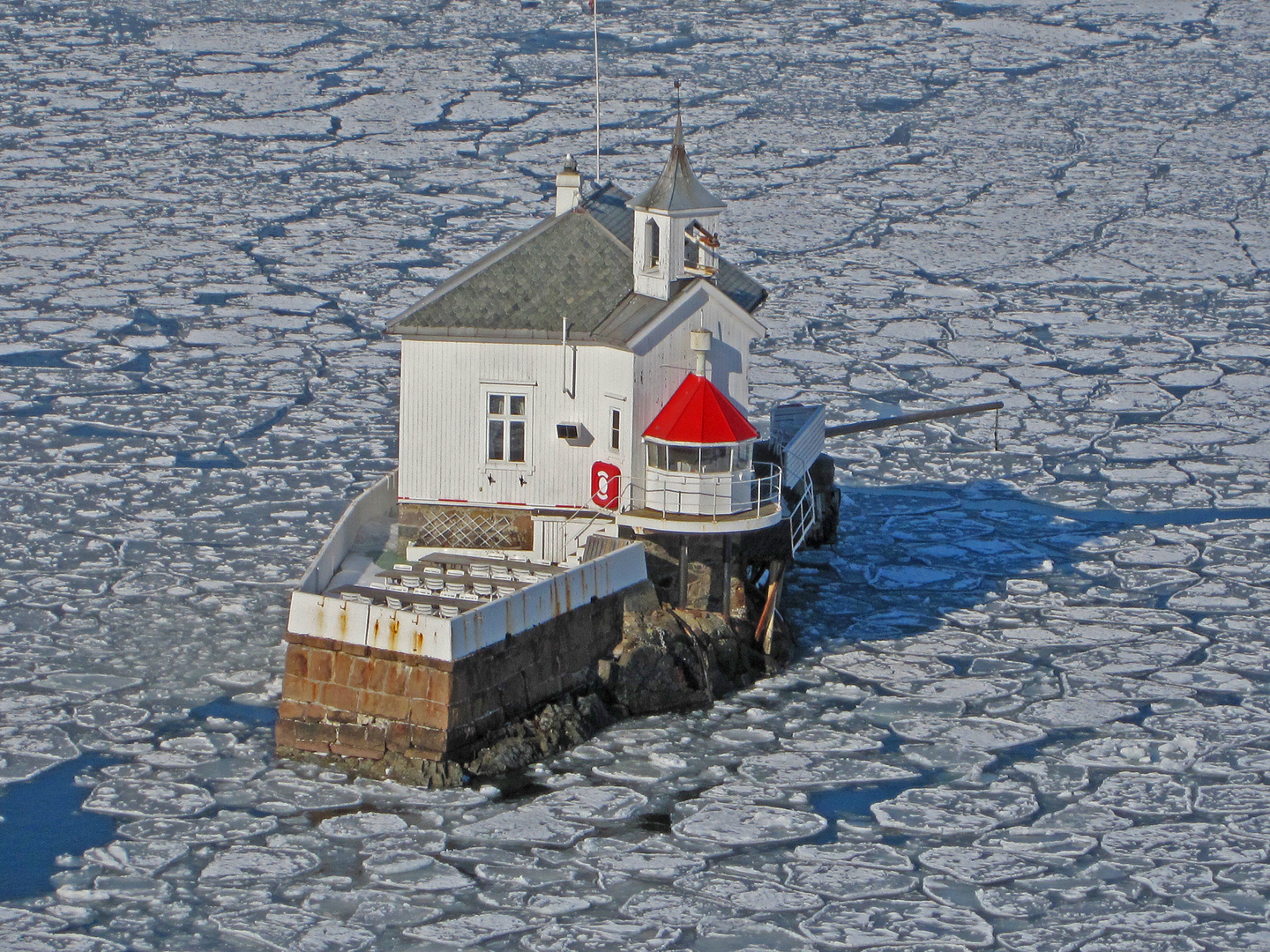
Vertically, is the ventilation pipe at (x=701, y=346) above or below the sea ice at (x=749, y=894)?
above

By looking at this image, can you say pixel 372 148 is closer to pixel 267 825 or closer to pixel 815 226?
pixel 815 226

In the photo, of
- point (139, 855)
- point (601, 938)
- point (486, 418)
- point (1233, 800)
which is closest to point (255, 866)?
point (139, 855)

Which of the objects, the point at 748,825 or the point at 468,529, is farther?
the point at 468,529

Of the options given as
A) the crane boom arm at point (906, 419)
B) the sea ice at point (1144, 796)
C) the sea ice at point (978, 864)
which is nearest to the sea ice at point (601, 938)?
the sea ice at point (978, 864)

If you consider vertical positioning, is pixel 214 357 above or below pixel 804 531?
above

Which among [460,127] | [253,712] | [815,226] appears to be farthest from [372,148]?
[253,712]

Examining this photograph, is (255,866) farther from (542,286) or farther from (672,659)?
(542,286)

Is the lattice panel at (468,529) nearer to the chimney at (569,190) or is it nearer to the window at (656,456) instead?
the window at (656,456)
